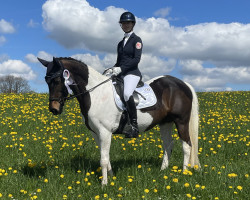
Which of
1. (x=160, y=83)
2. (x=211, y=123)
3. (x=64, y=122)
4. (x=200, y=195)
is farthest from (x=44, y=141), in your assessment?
(x=211, y=123)

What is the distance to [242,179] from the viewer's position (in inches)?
212

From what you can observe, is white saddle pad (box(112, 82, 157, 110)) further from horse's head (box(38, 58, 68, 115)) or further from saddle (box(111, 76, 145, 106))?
horse's head (box(38, 58, 68, 115))

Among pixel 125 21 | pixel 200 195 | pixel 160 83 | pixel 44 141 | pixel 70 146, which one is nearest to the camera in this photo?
pixel 200 195

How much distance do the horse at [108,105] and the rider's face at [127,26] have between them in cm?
122

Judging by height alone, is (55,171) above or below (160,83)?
below

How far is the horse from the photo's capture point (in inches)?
201

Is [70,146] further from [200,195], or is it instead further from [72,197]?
[200,195]

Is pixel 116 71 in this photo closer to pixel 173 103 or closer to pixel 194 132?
pixel 173 103

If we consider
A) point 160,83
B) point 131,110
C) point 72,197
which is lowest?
point 72,197

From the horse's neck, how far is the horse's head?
0.55 meters

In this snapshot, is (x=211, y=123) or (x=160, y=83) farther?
(x=211, y=123)

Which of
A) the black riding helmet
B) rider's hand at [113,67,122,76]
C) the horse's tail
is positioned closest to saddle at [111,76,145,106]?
rider's hand at [113,67,122,76]

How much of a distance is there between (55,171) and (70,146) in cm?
216

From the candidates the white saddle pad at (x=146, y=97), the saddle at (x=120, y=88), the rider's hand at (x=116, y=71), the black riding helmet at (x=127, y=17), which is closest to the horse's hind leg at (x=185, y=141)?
the white saddle pad at (x=146, y=97)
